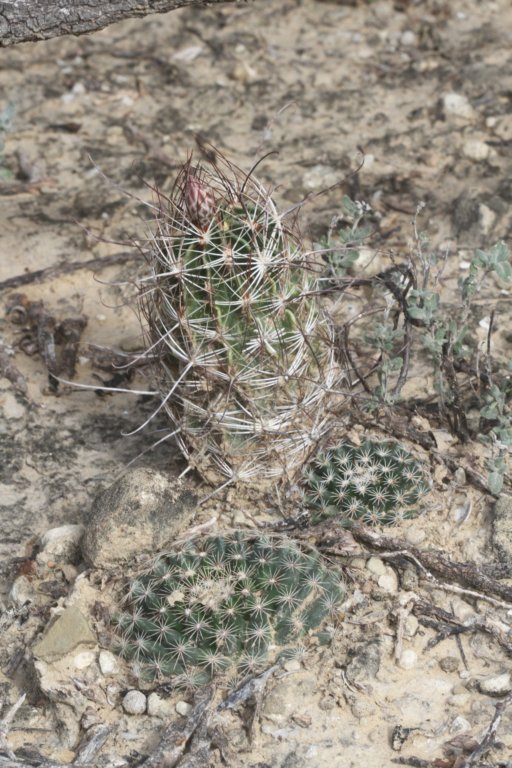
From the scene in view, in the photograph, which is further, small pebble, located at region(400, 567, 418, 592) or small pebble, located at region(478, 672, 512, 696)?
small pebble, located at region(400, 567, 418, 592)

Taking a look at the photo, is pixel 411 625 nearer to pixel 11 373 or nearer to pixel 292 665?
pixel 292 665

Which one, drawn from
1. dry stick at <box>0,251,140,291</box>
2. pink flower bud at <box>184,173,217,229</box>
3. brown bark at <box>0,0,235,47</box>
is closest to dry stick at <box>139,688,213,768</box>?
pink flower bud at <box>184,173,217,229</box>

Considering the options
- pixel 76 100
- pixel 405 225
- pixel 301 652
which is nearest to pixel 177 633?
pixel 301 652

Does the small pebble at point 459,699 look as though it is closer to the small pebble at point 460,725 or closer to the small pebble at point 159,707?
the small pebble at point 460,725

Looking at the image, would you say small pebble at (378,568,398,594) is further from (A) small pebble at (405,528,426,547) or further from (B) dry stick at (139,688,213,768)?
(B) dry stick at (139,688,213,768)

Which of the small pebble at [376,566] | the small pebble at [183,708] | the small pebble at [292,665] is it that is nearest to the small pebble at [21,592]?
the small pebble at [183,708]

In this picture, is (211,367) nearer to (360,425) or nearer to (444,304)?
(360,425)
